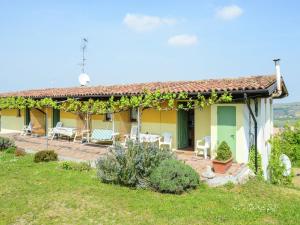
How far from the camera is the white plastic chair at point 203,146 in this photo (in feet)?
39.4

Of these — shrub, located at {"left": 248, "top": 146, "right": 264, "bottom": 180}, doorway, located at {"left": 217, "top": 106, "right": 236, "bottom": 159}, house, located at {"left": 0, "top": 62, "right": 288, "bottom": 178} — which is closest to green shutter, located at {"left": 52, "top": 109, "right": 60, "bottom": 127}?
house, located at {"left": 0, "top": 62, "right": 288, "bottom": 178}

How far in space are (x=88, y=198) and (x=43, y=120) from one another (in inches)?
576

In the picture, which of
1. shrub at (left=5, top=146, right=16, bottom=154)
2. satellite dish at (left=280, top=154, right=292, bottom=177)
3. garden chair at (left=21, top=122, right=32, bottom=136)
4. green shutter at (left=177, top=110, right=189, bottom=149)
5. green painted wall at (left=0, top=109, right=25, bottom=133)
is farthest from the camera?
green painted wall at (left=0, top=109, right=25, bottom=133)

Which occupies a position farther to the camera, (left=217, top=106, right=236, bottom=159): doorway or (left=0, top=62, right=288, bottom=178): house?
(left=217, top=106, right=236, bottom=159): doorway

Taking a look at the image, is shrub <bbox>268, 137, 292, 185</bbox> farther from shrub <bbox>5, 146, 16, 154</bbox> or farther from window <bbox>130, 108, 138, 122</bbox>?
shrub <bbox>5, 146, 16, 154</bbox>

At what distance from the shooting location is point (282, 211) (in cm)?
690

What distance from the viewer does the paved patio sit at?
927cm

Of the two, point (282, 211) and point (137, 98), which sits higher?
point (137, 98)

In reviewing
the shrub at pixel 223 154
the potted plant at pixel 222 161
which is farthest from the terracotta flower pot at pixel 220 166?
the shrub at pixel 223 154

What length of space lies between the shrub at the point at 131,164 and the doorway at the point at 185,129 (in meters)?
4.85

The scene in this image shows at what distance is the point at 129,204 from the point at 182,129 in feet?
24.4

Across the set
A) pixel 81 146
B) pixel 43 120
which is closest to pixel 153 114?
pixel 81 146

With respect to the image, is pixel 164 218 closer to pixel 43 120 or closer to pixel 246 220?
pixel 246 220

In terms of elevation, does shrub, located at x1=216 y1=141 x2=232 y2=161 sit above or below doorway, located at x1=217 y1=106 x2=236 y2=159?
below
